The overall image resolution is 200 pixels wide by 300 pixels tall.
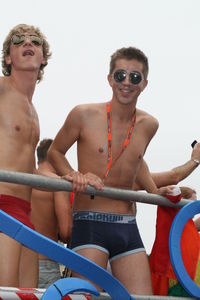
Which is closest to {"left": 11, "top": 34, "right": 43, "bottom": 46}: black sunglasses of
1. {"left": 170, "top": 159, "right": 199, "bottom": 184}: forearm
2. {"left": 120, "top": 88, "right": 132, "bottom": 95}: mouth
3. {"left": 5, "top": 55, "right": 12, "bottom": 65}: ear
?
{"left": 5, "top": 55, "right": 12, "bottom": 65}: ear

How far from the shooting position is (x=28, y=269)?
333 cm

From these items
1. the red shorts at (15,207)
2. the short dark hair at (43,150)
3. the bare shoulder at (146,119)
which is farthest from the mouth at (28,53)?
the short dark hair at (43,150)

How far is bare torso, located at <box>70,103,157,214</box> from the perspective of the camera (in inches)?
145

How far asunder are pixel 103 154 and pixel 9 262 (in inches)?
40.4

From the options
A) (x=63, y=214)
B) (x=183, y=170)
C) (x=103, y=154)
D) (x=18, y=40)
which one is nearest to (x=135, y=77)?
(x=103, y=154)

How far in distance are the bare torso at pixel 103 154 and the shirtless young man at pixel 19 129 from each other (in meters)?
0.35

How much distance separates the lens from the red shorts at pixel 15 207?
10.4 ft

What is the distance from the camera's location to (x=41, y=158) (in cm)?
485

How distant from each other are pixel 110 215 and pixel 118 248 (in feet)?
0.71

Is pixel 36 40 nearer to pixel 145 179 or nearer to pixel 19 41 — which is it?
pixel 19 41

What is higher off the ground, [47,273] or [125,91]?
[125,91]

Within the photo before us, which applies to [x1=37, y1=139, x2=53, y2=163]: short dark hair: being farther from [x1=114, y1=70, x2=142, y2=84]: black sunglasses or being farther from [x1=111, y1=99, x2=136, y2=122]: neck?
[x1=114, y1=70, x2=142, y2=84]: black sunglasses

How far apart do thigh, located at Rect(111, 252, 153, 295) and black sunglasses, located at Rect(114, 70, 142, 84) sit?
1.14 metres

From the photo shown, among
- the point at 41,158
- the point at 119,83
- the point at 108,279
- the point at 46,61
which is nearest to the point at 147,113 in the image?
the point at 119,83
